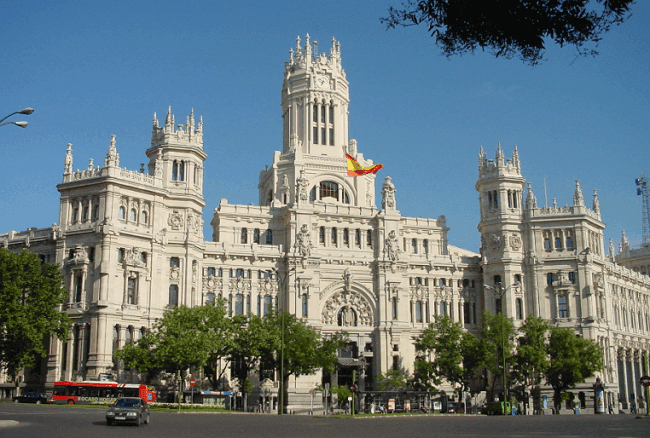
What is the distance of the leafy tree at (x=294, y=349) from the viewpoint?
83.6m

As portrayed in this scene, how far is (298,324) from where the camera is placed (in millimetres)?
86562

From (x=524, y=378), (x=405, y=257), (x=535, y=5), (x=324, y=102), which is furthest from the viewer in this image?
(x=324, y=102)

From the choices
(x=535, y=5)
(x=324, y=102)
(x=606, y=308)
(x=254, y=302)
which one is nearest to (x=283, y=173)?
(x=324, y=102)

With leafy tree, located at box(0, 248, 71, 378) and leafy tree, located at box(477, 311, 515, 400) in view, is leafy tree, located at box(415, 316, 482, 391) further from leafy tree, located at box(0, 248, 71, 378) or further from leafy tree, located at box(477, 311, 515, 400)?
leafy tree, located at box(0, 248, 71, 378)

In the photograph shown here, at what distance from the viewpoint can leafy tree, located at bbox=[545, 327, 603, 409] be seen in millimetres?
92188

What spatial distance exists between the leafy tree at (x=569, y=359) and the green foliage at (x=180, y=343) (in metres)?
40.7

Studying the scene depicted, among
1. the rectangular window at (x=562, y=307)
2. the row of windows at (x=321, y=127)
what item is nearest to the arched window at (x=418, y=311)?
the rectangular window at (x=562, y=307)

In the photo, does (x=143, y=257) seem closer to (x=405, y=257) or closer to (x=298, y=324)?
(x=298, y=324)

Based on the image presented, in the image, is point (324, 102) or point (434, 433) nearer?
point (434, 433)

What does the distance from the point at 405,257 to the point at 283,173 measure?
21.6m

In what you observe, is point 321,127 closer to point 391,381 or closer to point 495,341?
point 391,381

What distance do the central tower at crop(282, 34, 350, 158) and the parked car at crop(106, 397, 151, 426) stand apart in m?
70.0

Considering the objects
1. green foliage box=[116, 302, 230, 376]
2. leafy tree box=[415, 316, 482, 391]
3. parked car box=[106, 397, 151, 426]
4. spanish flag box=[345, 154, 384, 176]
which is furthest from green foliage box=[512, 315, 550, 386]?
parked car box=[106, 397, 151, 426]

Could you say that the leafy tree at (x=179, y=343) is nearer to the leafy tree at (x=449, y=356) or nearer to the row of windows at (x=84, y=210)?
the row of windows at (x=84, y=210)
